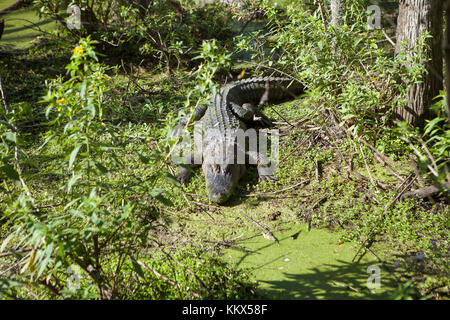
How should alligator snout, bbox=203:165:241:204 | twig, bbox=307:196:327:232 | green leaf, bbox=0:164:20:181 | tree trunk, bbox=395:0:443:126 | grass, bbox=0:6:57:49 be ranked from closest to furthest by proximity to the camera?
green leaf, bbox=0:164:20:181 → twig, bbox=307:196:327:232 → tree trunk, bbox=395:0:443:126 → alligator snout, bbox=203:165:241:204 → grass, bbox=0:6:57:49

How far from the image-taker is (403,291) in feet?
5.98

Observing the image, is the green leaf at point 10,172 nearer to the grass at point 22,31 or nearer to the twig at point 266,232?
the twig at point 266,232

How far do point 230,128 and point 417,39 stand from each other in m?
2.27

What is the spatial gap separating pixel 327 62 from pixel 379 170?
4.19 ft

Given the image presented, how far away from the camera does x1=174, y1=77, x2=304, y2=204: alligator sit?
12.9 feet

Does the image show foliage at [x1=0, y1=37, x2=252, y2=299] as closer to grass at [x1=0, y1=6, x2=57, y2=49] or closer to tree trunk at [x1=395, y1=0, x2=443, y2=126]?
tree trunk at [x1=395, y1=0, x2=443, y2=126]

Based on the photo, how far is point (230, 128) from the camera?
15.3ft

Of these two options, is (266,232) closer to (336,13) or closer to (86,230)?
(86,230)

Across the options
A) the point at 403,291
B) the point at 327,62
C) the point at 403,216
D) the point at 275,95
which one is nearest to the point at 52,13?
the point at 275,95

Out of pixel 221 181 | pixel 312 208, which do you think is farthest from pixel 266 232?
pixel 221 181

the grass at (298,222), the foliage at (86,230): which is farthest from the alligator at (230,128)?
the foliage at (86,230)

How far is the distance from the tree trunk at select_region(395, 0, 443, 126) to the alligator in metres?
1.26

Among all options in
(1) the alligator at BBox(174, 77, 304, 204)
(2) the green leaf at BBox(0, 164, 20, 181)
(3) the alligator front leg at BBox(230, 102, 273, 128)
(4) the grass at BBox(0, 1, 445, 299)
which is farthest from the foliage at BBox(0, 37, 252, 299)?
(3) the alligator front leg at BBox(230, 102, 273, 128)

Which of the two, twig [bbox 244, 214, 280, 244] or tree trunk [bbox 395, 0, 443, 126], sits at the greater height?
tree trunk [bbox 395, 0, 443, 126]
